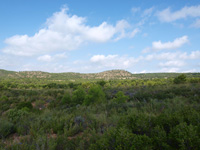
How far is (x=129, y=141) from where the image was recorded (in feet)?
6.78

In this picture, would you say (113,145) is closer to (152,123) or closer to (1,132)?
(152,123)

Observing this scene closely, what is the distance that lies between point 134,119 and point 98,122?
226cm

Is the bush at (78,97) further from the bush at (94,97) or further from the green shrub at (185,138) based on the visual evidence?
the green shrub at (185,138)

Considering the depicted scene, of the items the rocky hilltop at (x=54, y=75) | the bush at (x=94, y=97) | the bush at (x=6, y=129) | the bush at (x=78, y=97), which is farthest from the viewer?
the rocky hilltop at (x=54, y=75)

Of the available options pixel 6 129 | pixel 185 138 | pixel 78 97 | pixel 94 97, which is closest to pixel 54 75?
pixel 78 97

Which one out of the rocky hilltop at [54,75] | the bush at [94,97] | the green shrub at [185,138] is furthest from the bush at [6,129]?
the rocky hilltop at [54,75]

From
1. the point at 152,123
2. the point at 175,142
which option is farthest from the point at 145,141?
the point at 152,123

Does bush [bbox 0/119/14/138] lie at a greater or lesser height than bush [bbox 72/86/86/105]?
greater

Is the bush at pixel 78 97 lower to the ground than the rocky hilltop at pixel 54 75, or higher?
lower

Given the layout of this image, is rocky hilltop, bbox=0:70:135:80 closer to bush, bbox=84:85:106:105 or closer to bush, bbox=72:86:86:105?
bush, bbox=72:86:86:105

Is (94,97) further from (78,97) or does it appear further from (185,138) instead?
(185,138)

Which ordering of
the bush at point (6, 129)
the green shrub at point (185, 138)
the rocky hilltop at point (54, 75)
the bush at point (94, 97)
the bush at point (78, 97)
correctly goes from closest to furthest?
1. the green shrub at point (185, 138)
2. the bush at point (6, 129)
3. the bush at point (94, 97)
4. the bush at point (78, 97)
5. the rocky hilltop at point (54, 75)

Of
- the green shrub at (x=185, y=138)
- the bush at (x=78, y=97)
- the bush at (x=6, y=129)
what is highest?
the green shrub at (x=185, y=138)

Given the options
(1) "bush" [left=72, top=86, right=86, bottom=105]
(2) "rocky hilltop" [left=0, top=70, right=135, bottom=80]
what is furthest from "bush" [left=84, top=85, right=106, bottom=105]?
(2) "rocky hilltop" [left=0, top=70, right=135, bottom=80]
